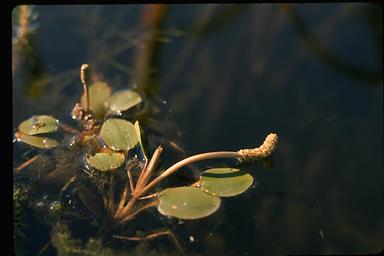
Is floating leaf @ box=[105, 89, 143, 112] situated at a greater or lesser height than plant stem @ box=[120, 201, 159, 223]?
greater

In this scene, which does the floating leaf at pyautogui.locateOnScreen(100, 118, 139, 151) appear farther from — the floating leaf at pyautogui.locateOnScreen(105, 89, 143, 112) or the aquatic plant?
the floating leaf at pyautogui.locateOnScreen(105, 89, 143, 112)

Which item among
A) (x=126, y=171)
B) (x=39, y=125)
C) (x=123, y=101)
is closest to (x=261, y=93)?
(x=123, y=101)

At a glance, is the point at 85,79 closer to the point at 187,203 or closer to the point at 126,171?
the point at 126,171

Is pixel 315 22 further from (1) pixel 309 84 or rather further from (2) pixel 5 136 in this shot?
(2) pixel 5 136

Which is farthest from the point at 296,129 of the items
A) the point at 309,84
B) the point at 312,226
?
the point at 312,226

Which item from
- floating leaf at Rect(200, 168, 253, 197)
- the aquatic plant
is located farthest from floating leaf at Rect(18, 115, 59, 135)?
floating leaf at Rect(200, 168, 253, 197)

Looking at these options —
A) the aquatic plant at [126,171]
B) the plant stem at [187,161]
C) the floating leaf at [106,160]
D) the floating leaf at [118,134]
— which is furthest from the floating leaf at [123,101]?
the plant stem at [187,161]

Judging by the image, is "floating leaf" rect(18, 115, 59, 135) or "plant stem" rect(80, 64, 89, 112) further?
"floating leaf" rect(18, 115, 59, 135)
